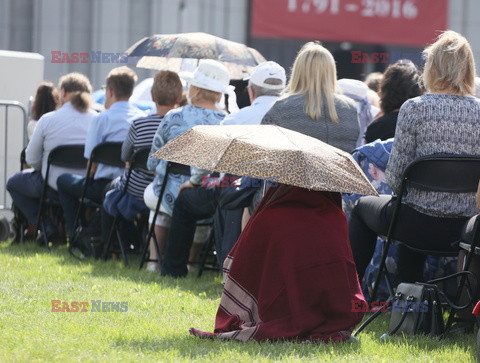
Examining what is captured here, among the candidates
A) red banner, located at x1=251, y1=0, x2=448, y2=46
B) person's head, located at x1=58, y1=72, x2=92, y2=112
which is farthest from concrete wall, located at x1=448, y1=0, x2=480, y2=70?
person's head, located at x1=58, y1=72, x2=92, y2=112

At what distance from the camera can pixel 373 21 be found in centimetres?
2277

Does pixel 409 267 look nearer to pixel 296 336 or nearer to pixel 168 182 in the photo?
pixel 296 336

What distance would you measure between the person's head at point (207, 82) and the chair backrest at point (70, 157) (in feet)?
5.97

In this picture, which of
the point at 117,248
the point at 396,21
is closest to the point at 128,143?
the point at 117,248

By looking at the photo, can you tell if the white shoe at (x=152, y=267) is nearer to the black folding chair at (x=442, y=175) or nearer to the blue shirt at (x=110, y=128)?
the blue shirt at (x=110, y=128)

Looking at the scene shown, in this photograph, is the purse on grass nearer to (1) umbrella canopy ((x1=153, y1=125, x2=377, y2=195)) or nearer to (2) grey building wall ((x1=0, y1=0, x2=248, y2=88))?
(1) umbrella canopy ((x1=153, y1=125, x2=377, y2=195))

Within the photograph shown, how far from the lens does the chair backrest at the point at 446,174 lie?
222 inches

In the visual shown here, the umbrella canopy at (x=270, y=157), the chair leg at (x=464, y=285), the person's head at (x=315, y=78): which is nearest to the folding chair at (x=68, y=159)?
the person's head at (x=315, y=78)

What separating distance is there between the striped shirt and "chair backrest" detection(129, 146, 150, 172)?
0.05 m

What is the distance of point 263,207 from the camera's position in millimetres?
5512

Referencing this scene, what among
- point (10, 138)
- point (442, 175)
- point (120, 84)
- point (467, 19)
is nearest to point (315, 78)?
point (442, 175)

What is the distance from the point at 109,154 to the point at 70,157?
78 cm

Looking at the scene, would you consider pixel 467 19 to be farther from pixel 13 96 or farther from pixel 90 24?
pixel 13 96

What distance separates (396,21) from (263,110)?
1582cm
